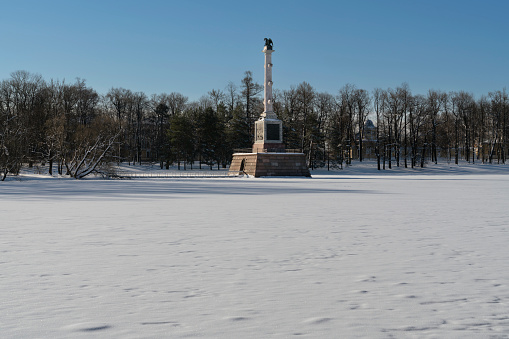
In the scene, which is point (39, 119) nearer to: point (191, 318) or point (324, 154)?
point (324, 154)

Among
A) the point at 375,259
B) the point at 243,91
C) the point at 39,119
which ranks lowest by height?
the point at 375,259

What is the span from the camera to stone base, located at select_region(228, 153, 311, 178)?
44156 mm

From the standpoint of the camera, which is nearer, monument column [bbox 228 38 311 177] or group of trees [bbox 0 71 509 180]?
monument column [bbox 228 38 311 177]

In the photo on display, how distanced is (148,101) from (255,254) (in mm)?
72660

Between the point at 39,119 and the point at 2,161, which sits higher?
A: the point at 39,119

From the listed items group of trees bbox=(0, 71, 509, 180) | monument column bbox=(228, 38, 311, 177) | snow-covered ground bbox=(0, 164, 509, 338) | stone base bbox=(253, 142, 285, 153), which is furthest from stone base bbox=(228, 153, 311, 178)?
snow-covered ground bbox=(0, 164, 509, 338)

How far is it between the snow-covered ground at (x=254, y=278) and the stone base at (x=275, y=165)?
3294 centimetres

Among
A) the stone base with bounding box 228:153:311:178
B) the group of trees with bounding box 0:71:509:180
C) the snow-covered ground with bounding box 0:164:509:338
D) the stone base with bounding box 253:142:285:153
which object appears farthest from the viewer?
the group of trees with bounding box 0:71:509:180

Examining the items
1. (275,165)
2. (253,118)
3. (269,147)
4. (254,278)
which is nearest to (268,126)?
(269,147)

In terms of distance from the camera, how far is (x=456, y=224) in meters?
10.4

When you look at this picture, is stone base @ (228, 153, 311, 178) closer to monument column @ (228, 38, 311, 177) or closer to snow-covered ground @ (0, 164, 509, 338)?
monument column @ (228, 38, 311, 177)

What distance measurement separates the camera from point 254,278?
562 cm

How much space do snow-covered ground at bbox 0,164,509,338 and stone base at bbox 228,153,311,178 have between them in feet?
108

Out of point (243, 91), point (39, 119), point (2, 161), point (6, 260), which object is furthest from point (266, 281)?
point (243, 91)
